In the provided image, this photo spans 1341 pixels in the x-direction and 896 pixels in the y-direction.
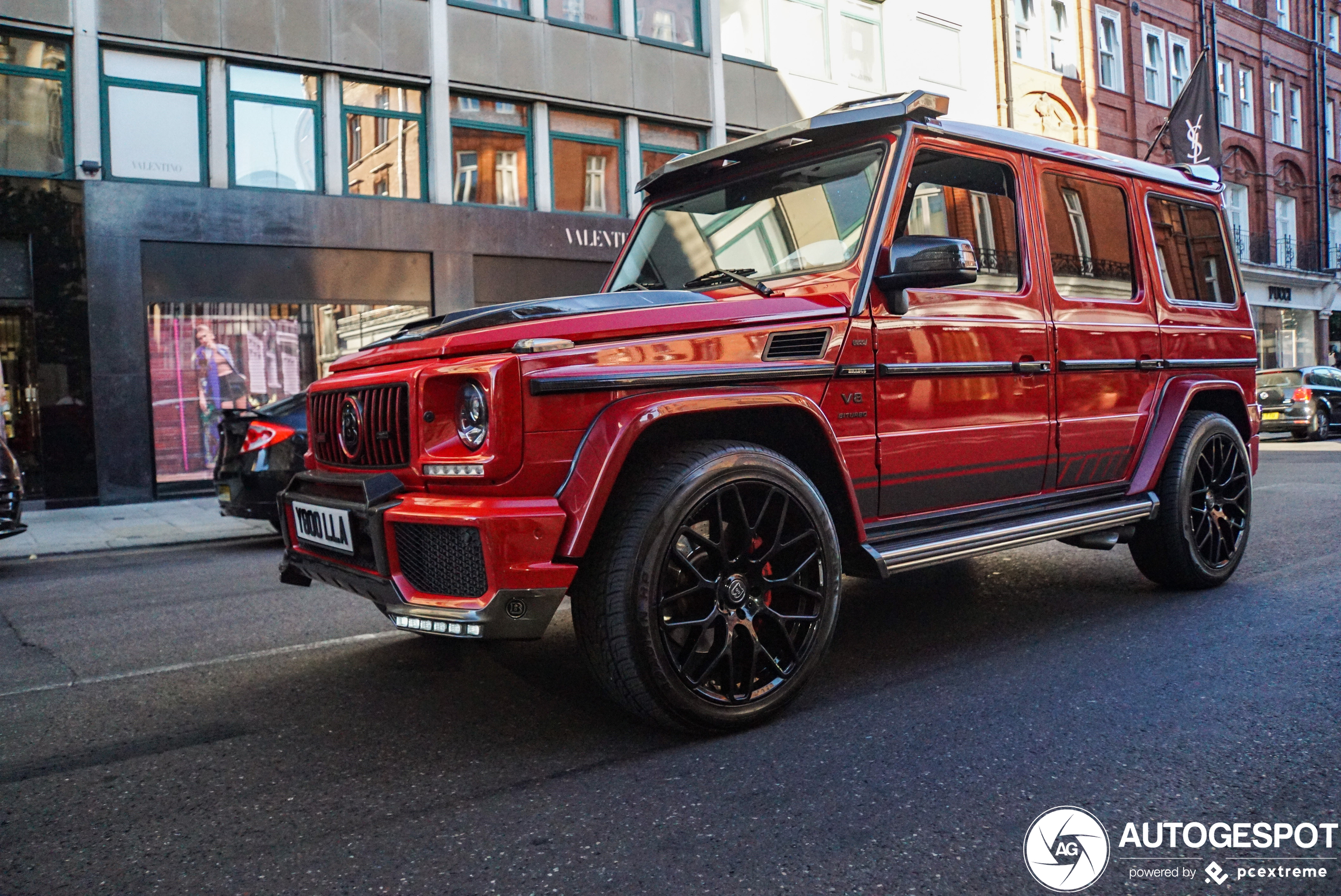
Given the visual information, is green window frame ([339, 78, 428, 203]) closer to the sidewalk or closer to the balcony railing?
the sidewalk

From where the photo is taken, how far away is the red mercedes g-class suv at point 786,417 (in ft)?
9.80

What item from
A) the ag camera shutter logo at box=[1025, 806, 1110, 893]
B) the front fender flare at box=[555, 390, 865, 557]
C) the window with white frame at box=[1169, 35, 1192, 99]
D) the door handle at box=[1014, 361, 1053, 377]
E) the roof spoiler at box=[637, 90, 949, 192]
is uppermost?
the window with white frame at box=[1169, 35, 1192, 99]

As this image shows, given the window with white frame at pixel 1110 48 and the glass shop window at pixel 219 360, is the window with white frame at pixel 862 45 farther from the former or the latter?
the glass shop window at pixel 219 360

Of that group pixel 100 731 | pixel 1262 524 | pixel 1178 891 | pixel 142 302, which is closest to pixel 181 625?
pixel 100 731

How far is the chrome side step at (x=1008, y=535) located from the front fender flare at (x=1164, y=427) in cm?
8

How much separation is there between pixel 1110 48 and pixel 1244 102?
351 inches

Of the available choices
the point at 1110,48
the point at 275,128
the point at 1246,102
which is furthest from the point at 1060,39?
the point at 275,128

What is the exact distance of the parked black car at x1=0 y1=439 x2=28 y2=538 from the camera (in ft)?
25.0

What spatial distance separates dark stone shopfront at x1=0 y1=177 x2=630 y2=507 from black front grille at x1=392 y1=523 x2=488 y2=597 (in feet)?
41.5

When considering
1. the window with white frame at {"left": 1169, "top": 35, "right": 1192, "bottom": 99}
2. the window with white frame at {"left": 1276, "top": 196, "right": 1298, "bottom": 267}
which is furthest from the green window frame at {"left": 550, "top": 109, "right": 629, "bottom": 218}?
the window with white frame at {"left": 1276, "top": 196, "right": 1298, "bottom": 267}

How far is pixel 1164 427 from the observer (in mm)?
5004

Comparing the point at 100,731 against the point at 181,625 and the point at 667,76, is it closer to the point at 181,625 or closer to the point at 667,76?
the point at 181,625

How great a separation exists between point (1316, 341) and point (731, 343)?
1633 inches

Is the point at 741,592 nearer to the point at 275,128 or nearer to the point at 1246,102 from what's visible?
the point at 275,128
